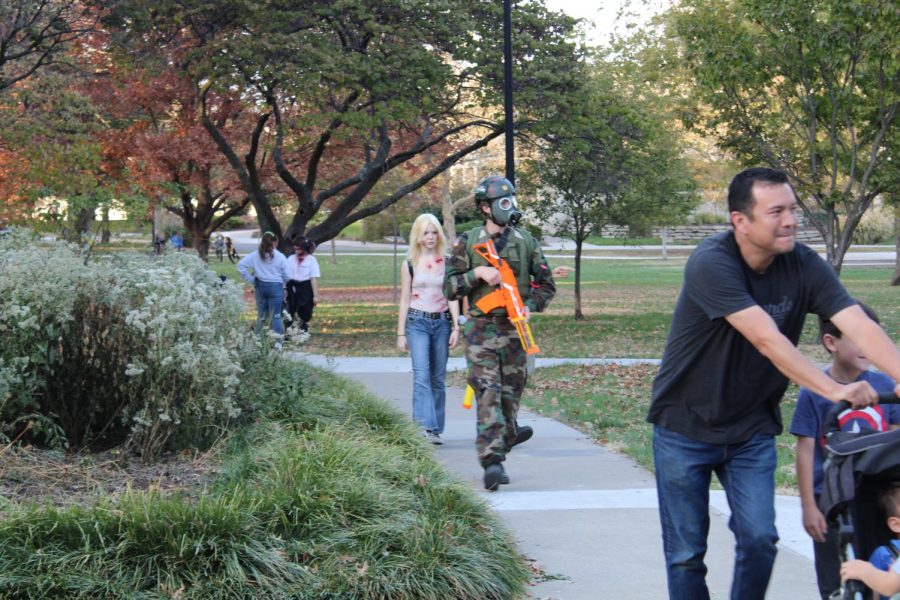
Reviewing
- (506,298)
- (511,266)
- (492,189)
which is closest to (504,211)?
(492,189)

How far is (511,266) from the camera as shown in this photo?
288 inches

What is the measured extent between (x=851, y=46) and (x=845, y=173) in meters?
2.73

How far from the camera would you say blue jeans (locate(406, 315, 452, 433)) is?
893 cm

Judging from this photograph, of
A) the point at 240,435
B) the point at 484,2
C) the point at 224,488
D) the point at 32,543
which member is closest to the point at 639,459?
the point at 240,435

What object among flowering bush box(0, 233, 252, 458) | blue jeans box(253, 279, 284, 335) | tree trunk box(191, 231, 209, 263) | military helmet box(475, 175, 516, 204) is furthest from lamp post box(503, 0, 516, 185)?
tree trunk box(191, 231, 209, 263)

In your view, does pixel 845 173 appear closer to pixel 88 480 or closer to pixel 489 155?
pixel 88 480

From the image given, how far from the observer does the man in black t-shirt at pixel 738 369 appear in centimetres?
384

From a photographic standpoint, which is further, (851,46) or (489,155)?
(489,155)

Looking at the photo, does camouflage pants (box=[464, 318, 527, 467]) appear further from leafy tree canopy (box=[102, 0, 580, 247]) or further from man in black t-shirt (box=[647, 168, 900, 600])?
leafy tree canopy (box=[102, 0, 580, 247])

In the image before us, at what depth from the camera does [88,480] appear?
586cm

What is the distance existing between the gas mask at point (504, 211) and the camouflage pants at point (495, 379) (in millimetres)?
662

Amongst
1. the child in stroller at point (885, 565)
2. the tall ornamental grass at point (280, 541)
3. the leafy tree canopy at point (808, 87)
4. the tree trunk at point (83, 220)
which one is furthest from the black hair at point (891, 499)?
the leafy tree canopy at point (808, 87)

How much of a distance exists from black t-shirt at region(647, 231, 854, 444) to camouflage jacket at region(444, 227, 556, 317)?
10.7 ft

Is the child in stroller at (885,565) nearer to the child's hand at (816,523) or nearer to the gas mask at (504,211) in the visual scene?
the child's hand at (816,523)
